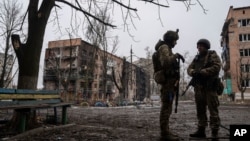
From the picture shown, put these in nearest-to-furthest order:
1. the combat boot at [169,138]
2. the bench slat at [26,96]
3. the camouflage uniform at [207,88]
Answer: the combat boot at [169,138], the camouflage uniform at [207,88], the bench slat at [26,96]

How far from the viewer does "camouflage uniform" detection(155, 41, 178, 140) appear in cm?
518

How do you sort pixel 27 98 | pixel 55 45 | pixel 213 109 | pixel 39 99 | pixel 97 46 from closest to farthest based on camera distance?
pixel 213 109 < pixel 27 98 < pixel 39 99 < pixel 97 46 < pixel 55 45

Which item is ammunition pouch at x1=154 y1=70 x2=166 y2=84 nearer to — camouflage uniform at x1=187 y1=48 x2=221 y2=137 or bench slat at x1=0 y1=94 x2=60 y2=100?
camouflage uniform at x1=187 y1=48 x2=221 y2=137

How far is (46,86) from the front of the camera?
71.1m

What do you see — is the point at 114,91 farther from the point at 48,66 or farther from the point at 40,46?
the point at 40,46

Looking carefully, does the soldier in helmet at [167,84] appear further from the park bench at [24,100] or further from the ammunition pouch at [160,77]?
the park bench at [24,100]

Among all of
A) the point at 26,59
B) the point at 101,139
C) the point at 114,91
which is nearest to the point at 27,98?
the point at 26,59

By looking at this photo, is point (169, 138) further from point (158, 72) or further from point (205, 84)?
point (205, 84)

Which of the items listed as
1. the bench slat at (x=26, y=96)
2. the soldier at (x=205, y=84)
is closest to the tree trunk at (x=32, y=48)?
the bench slat at (x=26, y=96)

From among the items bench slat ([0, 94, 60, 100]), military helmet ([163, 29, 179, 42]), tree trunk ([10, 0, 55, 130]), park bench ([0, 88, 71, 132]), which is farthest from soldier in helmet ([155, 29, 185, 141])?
tree trunk ([10, 0, 55, 130])

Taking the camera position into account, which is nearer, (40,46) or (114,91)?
(40,46)

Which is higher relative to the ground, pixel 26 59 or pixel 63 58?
pixel 63 58

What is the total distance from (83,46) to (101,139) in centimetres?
6356

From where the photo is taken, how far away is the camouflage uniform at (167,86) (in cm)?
518
